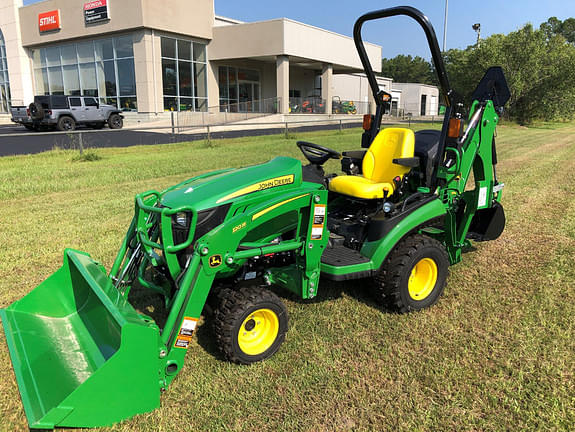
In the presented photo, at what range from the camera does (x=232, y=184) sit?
2.92m

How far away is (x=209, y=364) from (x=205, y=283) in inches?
24.6

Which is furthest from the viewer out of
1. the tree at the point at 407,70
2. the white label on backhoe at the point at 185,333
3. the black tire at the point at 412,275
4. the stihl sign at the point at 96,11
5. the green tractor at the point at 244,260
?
the tree at the point at 407,70

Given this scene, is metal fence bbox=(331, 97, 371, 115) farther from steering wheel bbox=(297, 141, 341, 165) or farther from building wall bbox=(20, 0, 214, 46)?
steering wheel bbox=(297, 141, 341, 165)

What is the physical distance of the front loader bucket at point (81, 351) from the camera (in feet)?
7.11

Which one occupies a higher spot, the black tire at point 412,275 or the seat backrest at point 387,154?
the seat backrest at point 387,154

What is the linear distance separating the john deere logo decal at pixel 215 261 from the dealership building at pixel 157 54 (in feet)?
84.2

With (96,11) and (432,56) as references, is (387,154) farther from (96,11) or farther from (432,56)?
(96,11)

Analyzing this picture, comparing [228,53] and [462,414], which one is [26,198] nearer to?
[462,414]

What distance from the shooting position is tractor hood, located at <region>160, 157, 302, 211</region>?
2787 mm

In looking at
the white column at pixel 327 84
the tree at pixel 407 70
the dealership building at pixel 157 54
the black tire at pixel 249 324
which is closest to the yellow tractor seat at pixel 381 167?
the black tire at pixel 249 324

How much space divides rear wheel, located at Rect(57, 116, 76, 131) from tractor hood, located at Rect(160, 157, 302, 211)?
20.6 metres

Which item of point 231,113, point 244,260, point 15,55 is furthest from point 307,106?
point 244,260

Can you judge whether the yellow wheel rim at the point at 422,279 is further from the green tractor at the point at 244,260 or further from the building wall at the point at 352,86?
the building wall at the point at 352,86

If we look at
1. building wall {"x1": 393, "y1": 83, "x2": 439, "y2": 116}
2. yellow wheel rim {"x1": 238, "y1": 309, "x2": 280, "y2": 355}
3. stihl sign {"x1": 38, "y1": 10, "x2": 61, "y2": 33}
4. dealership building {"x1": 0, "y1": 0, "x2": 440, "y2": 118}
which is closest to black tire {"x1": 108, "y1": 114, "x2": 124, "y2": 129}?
dealership building {"x1": 0, "y1": 0, "x2": 440, "y2": 118}
